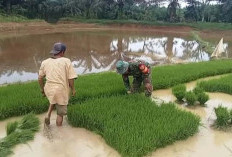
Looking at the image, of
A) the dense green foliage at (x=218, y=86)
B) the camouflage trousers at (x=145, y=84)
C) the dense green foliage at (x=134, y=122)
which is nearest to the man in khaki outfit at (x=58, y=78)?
the dense green foliage at (x=134, y=122)

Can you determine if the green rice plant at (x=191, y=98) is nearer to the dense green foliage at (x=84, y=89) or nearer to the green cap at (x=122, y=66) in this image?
the dense green foliage at (x=84, y=89)

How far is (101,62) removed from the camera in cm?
1455

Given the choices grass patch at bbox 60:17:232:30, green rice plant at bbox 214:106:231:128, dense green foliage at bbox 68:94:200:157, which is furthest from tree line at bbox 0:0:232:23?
green rice plant at bbox 214:106:231:128

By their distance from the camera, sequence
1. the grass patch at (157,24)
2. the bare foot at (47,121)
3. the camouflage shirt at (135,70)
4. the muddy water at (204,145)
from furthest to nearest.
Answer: the grass patch at (157,24) < the camouflage shirt at (135,70) < the bare foot at (47,121) < the muddy water at (204,145)

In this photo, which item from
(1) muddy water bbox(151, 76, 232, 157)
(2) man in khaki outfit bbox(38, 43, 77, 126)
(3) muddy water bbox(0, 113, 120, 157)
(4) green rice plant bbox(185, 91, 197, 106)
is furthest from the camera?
(4) green rice plant bbox(185, 91, 197, 106)

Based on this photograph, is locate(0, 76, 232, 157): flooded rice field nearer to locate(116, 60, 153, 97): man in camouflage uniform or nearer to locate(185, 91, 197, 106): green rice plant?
locate(185, 91, 197, 106): green rice plant

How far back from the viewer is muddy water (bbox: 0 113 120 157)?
13.6 feet

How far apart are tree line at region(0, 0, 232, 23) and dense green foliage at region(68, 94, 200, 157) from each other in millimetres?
29063

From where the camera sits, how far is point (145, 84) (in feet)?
20.3

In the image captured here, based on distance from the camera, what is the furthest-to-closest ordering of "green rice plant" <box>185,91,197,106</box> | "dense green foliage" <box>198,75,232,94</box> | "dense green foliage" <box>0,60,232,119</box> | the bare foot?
"dense green foliage" <box>198,75,232,94</box>, "green rice plant" <box>185,91,197,106</box>, "dense green foliage" <box>0,60,232,119</box>, the bare foot

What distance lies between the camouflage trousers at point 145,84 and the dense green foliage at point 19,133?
7.16ft

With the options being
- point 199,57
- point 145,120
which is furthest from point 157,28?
point 145,120

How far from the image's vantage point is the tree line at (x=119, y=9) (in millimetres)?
35125

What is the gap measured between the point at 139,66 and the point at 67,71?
1.67 m
